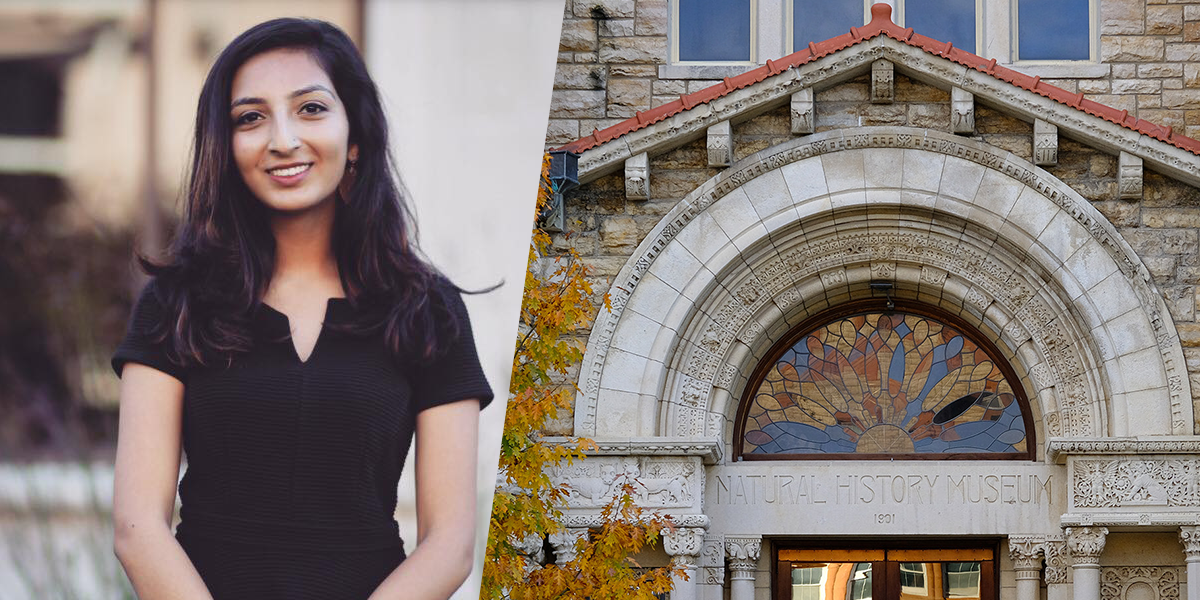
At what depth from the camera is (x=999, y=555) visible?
14750mm

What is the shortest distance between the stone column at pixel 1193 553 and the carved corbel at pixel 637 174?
5.53 m

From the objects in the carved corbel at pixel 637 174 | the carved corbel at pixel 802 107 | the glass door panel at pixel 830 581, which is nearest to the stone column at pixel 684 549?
the glass door panel at pixel 830 581

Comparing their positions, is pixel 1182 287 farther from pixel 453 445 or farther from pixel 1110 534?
pixel 453 445

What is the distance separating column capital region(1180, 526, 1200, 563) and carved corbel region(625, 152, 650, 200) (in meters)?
5.52

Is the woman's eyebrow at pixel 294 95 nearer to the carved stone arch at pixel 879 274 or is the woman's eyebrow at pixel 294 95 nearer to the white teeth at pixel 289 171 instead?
the white teeth at pixel 289 171

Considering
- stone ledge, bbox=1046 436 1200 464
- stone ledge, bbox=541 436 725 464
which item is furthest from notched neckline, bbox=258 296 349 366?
stone ledge, bbox=1046 436 1200 464

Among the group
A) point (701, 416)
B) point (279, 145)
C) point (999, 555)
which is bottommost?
point (999, 555)

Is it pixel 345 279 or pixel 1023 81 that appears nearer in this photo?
pixel 345 279

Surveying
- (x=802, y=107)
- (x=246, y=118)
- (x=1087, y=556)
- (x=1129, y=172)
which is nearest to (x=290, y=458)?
(x=246, y=118)

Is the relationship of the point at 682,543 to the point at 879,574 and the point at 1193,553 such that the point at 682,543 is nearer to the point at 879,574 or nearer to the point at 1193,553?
the point at 879,574

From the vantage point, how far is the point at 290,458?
7508mm

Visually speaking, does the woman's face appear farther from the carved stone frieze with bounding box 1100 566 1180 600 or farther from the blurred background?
the carved stone frieze with bounding box 1100 566 1180 600

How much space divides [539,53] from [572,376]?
6.70 m

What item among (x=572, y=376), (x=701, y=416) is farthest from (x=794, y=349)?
(x=572, y=376)
